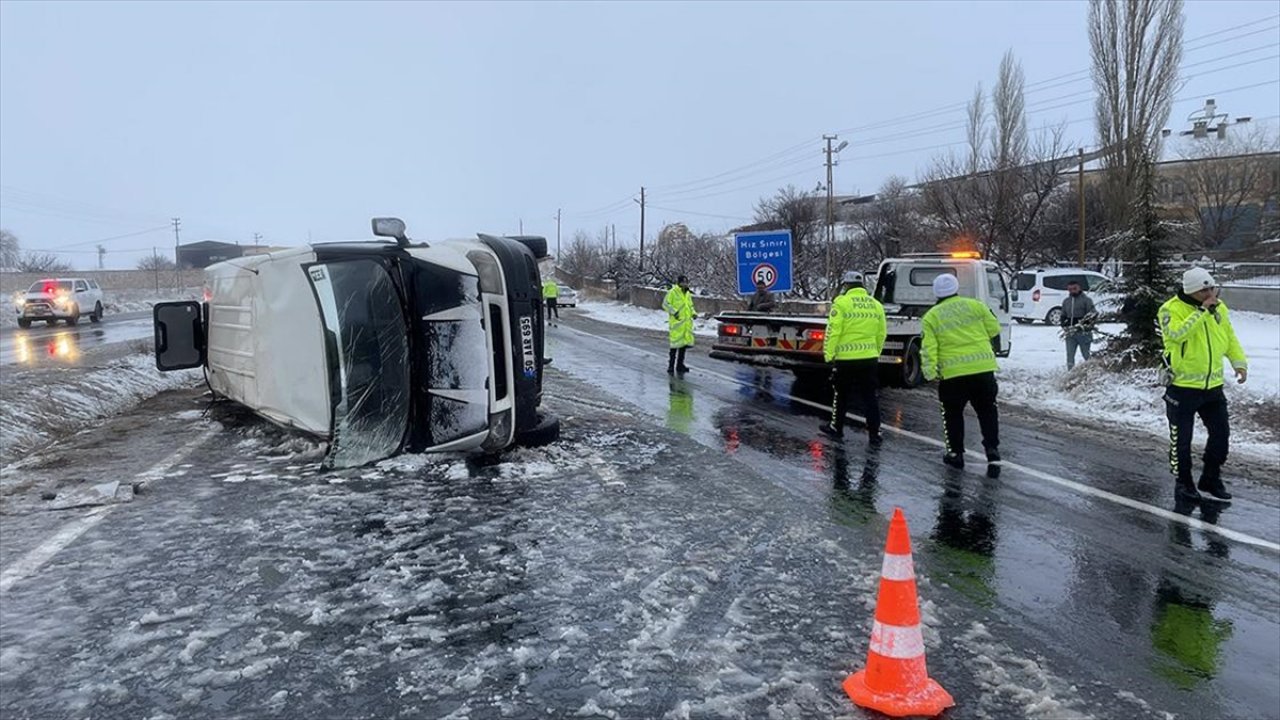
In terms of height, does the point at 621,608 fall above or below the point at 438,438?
below

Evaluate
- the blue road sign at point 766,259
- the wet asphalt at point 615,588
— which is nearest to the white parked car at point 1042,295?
the blue road sign at point 766,259

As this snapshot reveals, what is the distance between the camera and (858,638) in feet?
12.6

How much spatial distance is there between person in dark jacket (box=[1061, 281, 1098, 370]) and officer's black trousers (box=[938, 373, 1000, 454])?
7.44 meters

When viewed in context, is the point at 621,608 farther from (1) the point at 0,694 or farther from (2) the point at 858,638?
(1) the point at 0,694

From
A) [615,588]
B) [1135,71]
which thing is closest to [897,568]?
[615,588]

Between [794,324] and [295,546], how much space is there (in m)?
8.70

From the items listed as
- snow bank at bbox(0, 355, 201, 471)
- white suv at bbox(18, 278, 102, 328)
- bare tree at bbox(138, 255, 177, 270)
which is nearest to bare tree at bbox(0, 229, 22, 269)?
bare tree at bbox(138, 255, 177, 270)

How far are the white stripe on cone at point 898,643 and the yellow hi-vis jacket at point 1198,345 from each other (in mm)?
4700

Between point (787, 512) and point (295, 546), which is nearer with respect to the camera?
point (295, 546)

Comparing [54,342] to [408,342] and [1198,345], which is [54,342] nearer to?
[408,342]

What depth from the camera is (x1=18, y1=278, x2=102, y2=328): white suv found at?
2881 cm

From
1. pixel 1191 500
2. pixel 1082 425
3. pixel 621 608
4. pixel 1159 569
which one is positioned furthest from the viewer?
pixel 1082 425

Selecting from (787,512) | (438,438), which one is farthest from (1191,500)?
(438,438)

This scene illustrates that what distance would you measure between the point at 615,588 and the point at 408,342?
2949mm
